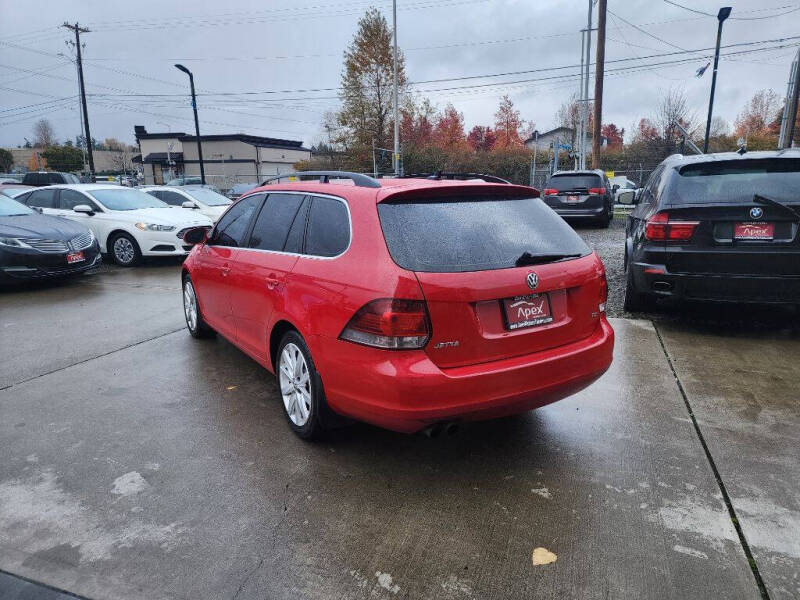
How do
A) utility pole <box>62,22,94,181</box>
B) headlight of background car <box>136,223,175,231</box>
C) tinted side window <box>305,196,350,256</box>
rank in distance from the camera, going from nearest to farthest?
tinted side window <box>305,196,350,256</box>
headlight of background car <box>136,223,175,231</box>
utility pole <box>62,22,94,181</box>

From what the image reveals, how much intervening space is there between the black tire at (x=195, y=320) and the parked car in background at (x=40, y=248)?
3899 mm

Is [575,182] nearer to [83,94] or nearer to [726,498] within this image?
[726,498]

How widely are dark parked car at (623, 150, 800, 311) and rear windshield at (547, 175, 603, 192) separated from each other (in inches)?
385

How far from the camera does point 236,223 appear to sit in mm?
4539

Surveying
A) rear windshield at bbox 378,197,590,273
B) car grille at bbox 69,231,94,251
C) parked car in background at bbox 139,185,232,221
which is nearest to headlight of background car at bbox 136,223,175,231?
car grille at bbox 69,231,94,251

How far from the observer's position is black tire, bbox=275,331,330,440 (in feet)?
10.4

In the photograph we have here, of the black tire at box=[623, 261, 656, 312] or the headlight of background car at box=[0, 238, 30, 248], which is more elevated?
the headlight of background car at box=[0, 238, 30, 248]

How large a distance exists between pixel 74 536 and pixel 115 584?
464mm

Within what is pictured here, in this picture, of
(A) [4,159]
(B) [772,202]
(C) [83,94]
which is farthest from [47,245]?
(A) [4,159]

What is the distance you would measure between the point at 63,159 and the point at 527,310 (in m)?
90.2

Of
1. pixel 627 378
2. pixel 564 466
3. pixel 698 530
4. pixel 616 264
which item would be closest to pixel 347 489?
pixel 564 466

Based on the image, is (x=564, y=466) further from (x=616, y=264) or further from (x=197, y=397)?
(x=616, y=264)

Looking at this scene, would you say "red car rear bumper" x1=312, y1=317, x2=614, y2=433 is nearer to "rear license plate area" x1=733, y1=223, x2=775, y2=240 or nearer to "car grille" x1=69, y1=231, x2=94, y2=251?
"rear license plate area" x1=733, y1=223, x2=775, y2=240

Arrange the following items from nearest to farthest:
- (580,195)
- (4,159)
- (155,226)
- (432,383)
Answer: (432,383)
(155,226)
(580,195)
(4,159)
